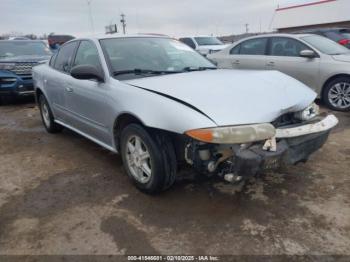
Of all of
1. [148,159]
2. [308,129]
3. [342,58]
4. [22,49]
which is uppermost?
[22,49]

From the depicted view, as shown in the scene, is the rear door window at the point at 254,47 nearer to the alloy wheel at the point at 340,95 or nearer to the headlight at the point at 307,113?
the alloy wheel at the point at 340,95

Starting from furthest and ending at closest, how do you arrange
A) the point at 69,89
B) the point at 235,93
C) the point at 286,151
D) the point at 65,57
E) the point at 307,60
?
1. the point at 307,60
2. the point at 65,57
3. the point at 69,89
4. the point at 235,93
5. the point at 286,151

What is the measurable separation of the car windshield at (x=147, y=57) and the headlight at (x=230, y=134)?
1349 millimetres

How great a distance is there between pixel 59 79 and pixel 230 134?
3.09 m

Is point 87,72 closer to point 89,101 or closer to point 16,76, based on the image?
point 89,101

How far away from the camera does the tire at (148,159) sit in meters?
3.03

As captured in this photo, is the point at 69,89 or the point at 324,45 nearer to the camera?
the point at 69,89

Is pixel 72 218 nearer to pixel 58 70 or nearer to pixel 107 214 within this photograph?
pixel 107 214

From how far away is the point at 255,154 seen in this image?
2.68 meters

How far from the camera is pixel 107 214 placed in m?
3.08

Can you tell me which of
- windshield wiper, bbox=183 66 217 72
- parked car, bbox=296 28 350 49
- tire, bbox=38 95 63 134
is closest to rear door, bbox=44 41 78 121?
tire, bbox=38 95 63 134

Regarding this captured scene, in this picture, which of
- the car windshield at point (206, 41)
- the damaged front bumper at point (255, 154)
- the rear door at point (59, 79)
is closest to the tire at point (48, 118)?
the rear door at point (59, 79)

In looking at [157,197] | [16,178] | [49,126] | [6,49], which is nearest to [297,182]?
[157,197]

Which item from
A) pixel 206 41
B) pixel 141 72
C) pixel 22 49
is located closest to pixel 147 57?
pixel 141 72
